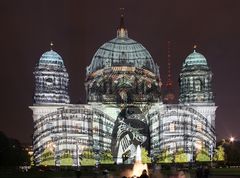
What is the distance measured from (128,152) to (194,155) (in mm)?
16166

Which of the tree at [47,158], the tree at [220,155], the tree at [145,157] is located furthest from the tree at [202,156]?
the tree at [47,158]

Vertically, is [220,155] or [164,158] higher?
[220,155]

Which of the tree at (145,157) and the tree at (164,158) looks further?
the tree at (164,158)

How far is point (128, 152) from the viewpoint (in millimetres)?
183875

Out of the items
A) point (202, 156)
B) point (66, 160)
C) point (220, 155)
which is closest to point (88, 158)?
point (66, 160)

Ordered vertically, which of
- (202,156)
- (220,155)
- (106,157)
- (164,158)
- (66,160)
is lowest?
(66,160)

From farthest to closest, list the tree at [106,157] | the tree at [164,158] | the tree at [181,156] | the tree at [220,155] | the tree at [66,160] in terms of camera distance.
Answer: the tree at [181,156] < the tree at [164,158] < the tree at [106,157] < the tree at [66,160] < the tree at [220,155]

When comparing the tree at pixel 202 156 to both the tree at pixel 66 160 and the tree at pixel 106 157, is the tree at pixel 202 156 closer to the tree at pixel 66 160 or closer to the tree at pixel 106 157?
the tree at pixel 106 157

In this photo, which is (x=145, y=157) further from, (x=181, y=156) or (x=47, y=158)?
(x=47, y=158)

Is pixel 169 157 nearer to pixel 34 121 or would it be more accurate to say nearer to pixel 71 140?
pixel 71 140

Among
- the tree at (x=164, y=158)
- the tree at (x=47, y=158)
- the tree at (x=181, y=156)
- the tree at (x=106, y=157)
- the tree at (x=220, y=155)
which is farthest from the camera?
the tree at (x=181, y=156)

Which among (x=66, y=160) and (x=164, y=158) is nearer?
(x=66, y=160)

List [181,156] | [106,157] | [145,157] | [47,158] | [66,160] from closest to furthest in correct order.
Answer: [145,157] < [66,160] < [47,158] < [106,157] < [181,156]

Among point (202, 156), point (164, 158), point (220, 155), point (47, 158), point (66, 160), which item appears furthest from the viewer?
point (202, 156)
